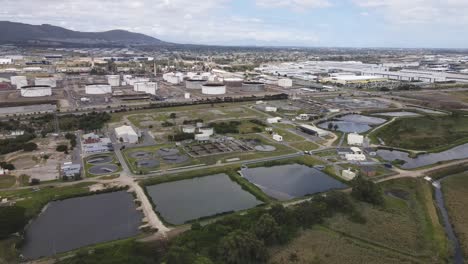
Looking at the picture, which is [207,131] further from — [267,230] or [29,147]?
[267,230]

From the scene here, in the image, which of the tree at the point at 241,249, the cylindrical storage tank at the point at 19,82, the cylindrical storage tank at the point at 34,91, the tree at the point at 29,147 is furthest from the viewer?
the cylindrical storage tank at the point at 19,82

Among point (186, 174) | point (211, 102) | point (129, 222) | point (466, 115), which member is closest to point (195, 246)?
point (129, 222)

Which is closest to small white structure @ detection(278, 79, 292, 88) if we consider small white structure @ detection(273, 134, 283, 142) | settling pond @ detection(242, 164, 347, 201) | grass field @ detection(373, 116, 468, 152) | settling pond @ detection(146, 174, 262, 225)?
grass field @ detection(373, 116, 468, 152)

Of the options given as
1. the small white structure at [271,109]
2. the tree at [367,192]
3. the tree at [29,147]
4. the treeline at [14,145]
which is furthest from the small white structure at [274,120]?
the treeline at [14,145]

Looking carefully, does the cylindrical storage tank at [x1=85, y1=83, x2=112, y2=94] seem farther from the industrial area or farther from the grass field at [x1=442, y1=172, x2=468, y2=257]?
the grass field at [x1=442, y1=172, x2=468, y2=257]

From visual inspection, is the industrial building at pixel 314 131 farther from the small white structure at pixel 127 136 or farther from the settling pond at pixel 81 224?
the settling pond at pixel 81 224

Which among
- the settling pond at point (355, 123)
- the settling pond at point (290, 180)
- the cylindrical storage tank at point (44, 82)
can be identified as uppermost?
the cylindrical storage tank at point (44, 82)
